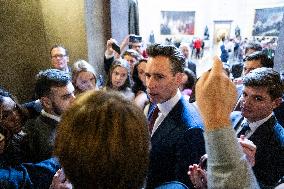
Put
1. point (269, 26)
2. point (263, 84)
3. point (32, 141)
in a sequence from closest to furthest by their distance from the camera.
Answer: point (32, 141), point (263, 84), point (269, 26)

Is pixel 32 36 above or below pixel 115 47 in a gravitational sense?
above

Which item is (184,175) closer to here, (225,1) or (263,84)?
(263,84)

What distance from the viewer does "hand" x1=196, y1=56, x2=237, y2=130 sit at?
0.63 metres

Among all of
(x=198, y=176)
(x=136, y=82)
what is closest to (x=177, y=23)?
(x=136, y=82)

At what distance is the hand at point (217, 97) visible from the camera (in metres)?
→ 0.63

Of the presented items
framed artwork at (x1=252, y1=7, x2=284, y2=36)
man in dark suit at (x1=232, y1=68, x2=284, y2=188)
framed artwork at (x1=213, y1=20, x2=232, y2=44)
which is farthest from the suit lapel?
framed artwork at (x1=213, y1=20, x2=232, y2=44)

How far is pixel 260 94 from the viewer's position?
2.03 m

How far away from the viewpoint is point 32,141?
75.0 inches

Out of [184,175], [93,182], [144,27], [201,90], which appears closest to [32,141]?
[184,175]

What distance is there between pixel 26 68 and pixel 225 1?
19.2 metres

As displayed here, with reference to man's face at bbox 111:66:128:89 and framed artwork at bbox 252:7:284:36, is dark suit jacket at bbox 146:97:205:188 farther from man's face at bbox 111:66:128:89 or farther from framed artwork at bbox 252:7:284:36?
framed artwork at bbox 252:7:284:36

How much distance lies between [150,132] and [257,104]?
0.79 metres

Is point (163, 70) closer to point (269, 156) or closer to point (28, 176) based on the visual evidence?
point (269, 156)

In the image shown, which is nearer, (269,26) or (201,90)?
(201,90)
